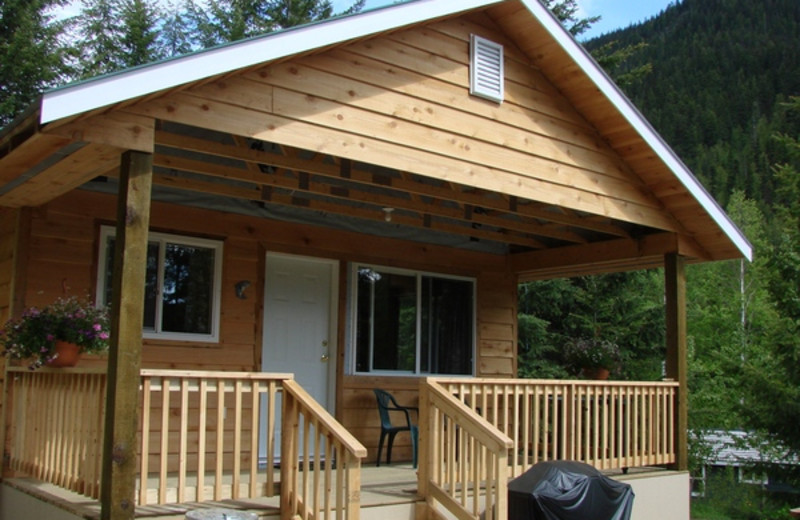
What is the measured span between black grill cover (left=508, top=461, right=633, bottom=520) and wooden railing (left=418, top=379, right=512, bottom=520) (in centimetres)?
21

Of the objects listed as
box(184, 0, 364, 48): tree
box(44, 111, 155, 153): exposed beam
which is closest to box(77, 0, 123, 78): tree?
box(184, 0, 364, 48): tree

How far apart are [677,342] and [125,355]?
5.82 meters

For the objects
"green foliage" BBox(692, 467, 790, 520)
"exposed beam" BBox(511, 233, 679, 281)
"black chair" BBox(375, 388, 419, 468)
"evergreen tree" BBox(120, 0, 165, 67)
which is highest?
"evergreen tree" BBox(120, 0, 165, 67)

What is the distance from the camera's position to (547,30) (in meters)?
7.18

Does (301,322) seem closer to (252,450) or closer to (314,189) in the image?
(314,189)

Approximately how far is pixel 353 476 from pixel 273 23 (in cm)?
1814

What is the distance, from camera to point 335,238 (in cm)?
895

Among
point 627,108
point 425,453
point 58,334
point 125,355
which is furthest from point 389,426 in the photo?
point 125,355

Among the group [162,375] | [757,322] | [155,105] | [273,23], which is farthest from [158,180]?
[757,322]

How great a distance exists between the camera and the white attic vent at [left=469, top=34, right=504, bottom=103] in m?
6.97

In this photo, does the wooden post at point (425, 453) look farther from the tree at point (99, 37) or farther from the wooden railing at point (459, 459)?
the tree at point (99, 37)

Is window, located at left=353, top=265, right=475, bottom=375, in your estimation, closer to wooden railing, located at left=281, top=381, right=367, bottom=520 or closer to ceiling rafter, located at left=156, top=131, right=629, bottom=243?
ceiling rafter, located at left=156, top=131, right=629, bottom=243

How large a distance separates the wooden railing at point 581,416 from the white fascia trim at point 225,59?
8.80 feet

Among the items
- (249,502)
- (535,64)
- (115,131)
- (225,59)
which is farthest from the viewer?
(535,64)
